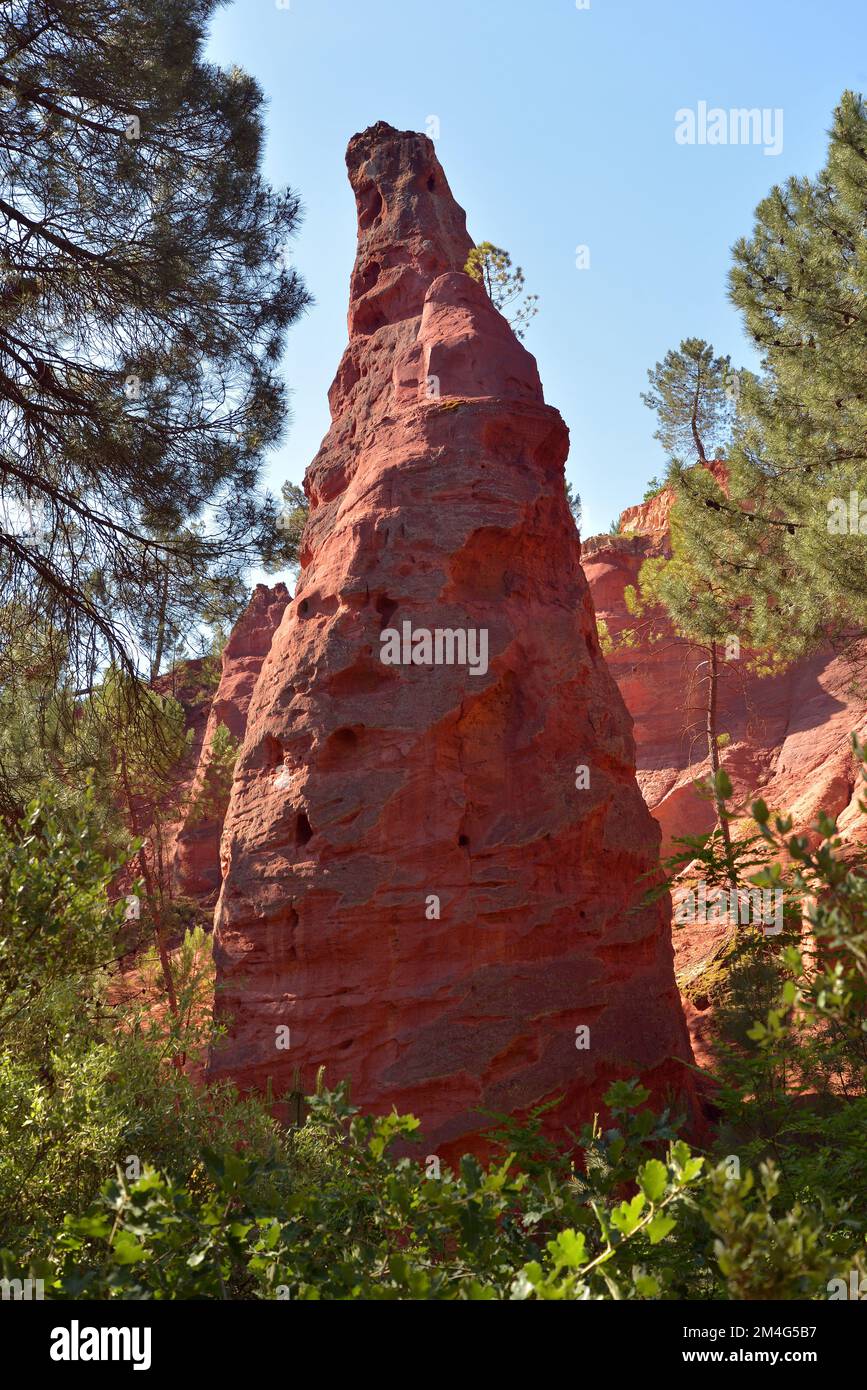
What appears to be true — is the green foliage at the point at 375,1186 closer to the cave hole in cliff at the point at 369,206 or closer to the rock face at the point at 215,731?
the cave hole in cliff at the point at 369,206

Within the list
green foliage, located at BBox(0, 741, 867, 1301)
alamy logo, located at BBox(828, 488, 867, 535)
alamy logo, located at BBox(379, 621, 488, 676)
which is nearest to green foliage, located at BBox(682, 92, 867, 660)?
alamy logo, located at BBox(828, 488, 867, 535)

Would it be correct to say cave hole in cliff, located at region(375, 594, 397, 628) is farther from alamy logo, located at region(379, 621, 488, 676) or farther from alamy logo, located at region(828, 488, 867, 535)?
alamy logo, located at region(828, 488, 867, 535)

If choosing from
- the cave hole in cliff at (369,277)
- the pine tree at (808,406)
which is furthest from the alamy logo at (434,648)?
the cave hole in cliff at (369,277)

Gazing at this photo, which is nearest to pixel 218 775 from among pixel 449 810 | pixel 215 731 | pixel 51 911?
pixel 215 731

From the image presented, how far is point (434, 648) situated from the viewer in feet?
33.9

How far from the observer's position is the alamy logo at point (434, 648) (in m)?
10.3

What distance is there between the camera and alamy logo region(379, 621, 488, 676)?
1030 cm

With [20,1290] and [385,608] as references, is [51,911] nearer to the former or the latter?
[20,1290]

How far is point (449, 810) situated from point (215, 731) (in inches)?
634
